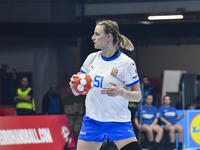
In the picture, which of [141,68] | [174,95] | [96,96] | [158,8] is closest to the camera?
[96,96]

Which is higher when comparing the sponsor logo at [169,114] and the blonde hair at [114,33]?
the blonde hair at [114,33]

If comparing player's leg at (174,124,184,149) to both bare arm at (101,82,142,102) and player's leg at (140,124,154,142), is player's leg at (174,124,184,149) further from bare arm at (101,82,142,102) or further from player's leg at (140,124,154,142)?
bare arm at (101,82,142,102)

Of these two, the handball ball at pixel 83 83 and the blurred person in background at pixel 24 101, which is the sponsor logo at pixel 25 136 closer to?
the blurred person in background at pixel 24 101

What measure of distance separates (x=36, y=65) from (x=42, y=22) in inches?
67.2

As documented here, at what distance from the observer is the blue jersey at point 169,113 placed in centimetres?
958

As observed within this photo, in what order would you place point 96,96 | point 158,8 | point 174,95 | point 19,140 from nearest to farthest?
point 96,96
point 19,140
point 158,8
point 174,95

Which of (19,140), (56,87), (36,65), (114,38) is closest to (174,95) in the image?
(56,87)

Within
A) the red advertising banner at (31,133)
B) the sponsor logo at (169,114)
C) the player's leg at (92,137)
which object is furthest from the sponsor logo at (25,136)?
the player's leg at (92,137)

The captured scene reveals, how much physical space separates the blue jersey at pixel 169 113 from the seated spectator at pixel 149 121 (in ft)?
0.73

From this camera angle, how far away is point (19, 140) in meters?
7.63

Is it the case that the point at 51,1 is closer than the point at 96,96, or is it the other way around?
the point at 96,96

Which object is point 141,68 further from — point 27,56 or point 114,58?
point 114,58

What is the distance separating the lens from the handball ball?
3.32 meters

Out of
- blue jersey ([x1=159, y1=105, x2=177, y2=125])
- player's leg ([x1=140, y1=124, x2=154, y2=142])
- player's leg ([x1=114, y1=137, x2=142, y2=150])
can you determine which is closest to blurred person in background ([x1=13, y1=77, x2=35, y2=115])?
player's leg ([x1=140, y1=124, x2=154, y2=142])
